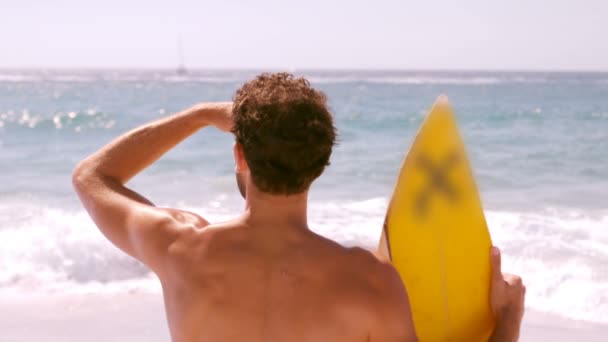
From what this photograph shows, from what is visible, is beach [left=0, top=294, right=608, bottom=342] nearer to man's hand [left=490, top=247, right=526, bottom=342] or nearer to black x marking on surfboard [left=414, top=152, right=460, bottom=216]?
A: black x marking on surfboard [left=414, top=152, right=460, bottom=216]

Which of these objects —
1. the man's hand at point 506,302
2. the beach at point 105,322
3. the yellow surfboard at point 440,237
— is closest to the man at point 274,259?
the man's hand at point 506,302

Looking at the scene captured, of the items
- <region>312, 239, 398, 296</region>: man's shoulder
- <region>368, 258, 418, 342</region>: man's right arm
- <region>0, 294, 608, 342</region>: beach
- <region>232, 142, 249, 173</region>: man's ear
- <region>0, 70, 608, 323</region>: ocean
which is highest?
<region>232, 142, 249, 173</region>: man's ear

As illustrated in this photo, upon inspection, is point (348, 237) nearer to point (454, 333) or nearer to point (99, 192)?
point (454, 333)

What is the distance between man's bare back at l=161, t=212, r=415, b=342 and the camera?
4.34 ft

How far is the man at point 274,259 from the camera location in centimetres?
130

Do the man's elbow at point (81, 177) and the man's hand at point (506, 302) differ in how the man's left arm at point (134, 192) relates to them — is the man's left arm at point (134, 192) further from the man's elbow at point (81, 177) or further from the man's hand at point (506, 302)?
the man's hand at point (506, 302)

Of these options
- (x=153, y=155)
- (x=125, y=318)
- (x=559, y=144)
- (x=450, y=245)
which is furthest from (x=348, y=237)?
(x=559, y=144)

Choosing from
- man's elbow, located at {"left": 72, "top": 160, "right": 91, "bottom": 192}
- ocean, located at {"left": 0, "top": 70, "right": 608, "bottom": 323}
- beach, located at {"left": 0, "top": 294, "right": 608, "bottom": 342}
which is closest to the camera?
man's elbow, located at {"left": 72, "top": 160, "right": 91, "bottom": 192}

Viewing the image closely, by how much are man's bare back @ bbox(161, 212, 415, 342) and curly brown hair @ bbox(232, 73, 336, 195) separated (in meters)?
0.10

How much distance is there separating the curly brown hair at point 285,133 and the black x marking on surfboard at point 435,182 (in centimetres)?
76

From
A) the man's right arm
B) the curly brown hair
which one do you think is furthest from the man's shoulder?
the curly brown hair

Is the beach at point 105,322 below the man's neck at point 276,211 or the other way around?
below

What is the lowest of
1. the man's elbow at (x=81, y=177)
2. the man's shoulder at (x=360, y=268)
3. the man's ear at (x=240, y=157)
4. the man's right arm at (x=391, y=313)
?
the man's right arm at (x=391, y=313)

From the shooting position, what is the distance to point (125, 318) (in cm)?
403
